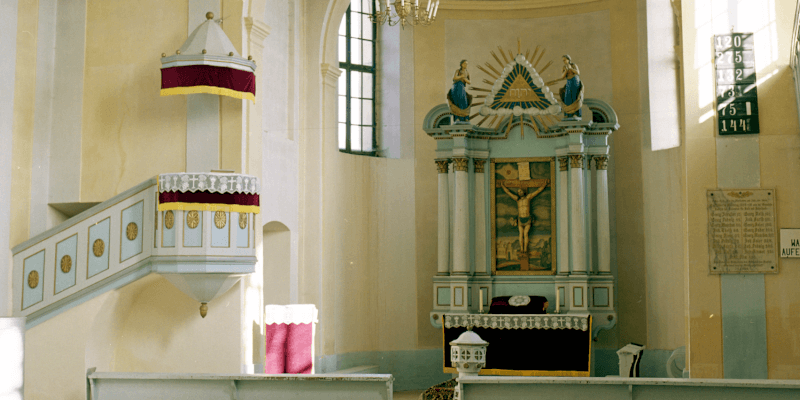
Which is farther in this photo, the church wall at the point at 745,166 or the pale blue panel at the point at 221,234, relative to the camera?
the church wall at the point at 745,166

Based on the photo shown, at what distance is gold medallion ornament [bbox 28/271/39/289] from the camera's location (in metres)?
7.72

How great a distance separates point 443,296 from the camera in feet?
35.9

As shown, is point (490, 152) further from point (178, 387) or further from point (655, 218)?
point (178, 387)

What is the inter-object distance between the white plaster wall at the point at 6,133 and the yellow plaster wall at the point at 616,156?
592cm

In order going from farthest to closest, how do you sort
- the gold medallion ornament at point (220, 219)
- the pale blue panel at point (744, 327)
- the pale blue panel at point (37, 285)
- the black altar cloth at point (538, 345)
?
the black altar cloth at point (538, 345) < the pale blue panel at point (744, 327) < the pale blue panel at point (37, 285) < the gold medallion ornament at point (220, 219)

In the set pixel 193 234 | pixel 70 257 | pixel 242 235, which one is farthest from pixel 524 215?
pixel 70 257

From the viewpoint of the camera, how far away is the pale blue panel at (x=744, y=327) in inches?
312

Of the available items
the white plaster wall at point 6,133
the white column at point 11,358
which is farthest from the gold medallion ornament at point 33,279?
the white column at point 11,358

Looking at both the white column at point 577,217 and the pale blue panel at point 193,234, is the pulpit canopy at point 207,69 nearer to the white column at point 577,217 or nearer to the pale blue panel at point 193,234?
the pale blue panel at point 193,234

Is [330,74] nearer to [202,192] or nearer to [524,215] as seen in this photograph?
[524,215]

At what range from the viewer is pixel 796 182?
8008mm

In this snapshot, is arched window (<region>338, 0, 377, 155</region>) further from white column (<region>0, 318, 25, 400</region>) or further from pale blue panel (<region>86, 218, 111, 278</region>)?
white column (<region>0, 318, 25, 400</region>)

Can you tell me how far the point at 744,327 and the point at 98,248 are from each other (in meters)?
6.46

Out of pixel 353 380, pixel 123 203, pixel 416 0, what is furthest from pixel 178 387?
pixel 416 0
